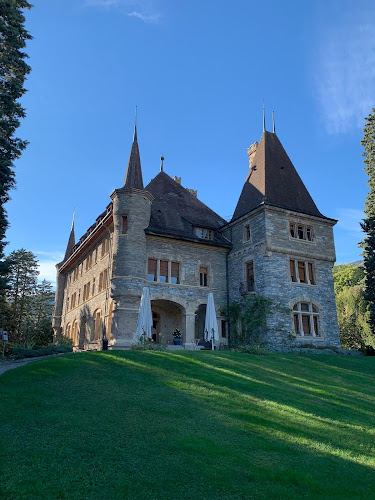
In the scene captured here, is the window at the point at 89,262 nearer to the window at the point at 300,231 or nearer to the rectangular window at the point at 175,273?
the rectangular window at the point at 175,273

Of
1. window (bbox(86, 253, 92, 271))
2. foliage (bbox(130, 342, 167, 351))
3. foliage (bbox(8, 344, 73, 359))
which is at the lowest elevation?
foliage (bbox(8, 344, 73, 359))

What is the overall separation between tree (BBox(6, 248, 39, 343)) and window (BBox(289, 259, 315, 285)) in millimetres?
29698

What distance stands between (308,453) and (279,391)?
5.13 meters

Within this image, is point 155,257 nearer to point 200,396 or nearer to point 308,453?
point 200,396

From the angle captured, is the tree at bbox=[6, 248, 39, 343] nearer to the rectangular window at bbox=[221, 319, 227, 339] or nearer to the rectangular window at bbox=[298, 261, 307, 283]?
the rectangular window at bbox=[221, 319, 227, 339]

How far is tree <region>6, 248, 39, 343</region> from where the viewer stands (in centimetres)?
4512

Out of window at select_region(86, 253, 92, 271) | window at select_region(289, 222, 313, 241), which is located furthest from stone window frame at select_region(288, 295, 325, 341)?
window at select_region(86, 253, 92, 271)

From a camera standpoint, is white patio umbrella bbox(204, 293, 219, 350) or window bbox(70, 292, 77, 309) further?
window bbox(70, 292, 77, 309)

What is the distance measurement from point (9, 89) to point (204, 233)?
48.5ft

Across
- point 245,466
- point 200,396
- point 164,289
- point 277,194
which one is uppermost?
point 277,194

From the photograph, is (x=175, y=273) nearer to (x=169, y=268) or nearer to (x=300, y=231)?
(x=169, y=268)

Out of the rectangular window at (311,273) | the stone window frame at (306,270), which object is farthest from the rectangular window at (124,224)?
the rectangular window at (311,273)

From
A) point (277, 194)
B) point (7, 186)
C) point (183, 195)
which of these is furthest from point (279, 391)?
point (183, 195)

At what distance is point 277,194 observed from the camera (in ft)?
93.1
